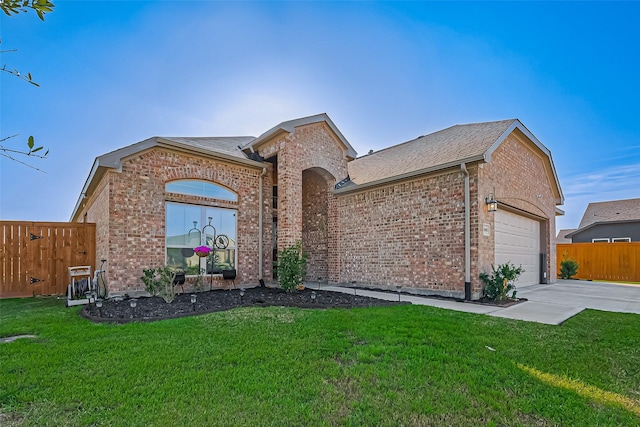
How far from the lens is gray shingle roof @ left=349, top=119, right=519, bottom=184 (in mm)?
8719

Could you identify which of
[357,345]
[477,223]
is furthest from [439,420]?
[477,223]

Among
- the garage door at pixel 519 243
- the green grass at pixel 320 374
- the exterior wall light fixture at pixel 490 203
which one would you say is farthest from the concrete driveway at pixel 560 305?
the exterior wall light fixture at pixel 490 203

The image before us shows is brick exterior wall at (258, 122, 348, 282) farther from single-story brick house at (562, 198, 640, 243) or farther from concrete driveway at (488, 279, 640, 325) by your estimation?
single-story brick house at (562, 198, 640, 243)

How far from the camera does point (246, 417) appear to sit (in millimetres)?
2393

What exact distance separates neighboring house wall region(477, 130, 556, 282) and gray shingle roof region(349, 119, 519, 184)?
18.1 inches

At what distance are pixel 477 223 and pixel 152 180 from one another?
832cm

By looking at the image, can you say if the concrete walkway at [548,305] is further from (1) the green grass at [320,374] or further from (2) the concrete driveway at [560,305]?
(1) the green grass at [320,374]

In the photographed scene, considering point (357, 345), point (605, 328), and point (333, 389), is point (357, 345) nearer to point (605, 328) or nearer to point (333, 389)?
point (333, 389)

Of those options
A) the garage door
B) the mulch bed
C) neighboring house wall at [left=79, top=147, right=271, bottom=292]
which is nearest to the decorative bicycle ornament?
neighboring house wall at [left=79, top=147, right=271, bottom=292]

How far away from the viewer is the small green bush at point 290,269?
885 cm

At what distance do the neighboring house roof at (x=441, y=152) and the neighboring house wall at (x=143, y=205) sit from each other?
4.50 meters

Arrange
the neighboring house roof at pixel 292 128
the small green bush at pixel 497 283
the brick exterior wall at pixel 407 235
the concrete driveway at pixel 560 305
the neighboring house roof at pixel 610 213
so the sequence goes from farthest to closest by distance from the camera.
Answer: the neighboring house roof at pixel 610 213 → the neighboring house roof at pixel 292 128 → the brick exterior wall at pixel 407 235 → the small green bush at pixel 497 283 → the concrete driveway at pixel 560 305

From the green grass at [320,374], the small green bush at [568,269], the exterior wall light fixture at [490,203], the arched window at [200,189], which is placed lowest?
the small green bush at [568,269]

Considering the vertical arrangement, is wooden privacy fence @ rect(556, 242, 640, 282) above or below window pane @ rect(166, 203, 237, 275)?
below
